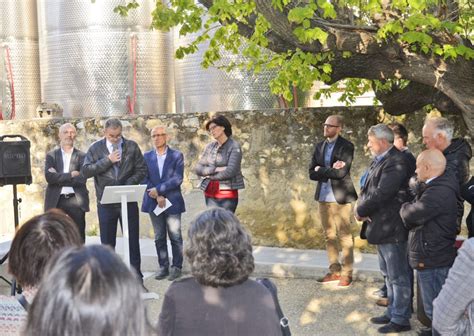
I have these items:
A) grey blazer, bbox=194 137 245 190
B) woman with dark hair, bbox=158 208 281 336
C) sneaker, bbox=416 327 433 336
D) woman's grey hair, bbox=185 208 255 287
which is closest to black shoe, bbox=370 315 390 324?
sneaker, bbox=416 327 433 336

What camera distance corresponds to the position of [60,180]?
6578 millimetres

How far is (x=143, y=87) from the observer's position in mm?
10039

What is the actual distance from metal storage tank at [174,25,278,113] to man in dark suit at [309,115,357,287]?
2682mm

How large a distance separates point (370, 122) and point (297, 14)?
3.10 metres

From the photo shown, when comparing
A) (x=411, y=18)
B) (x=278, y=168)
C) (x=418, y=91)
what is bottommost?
(x=278, y=168)

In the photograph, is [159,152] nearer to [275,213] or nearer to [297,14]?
[275,213]

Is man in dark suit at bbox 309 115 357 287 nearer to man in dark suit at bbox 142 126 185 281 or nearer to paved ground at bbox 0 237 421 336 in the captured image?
paved ground at bbox 0 237 421 336

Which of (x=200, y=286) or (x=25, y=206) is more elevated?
(x=200, y=286)

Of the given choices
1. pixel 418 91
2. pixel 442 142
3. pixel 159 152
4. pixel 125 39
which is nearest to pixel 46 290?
pixel 442 142

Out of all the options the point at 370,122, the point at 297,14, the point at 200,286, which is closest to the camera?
the point at 200,286

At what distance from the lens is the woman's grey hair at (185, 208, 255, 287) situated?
8.00ft

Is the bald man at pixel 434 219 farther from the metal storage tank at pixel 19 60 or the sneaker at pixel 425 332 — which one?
the metal storage tank at pixel 19 60

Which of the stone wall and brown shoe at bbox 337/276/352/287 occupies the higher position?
the stone wall

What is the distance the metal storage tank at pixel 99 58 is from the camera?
32.1 feet
